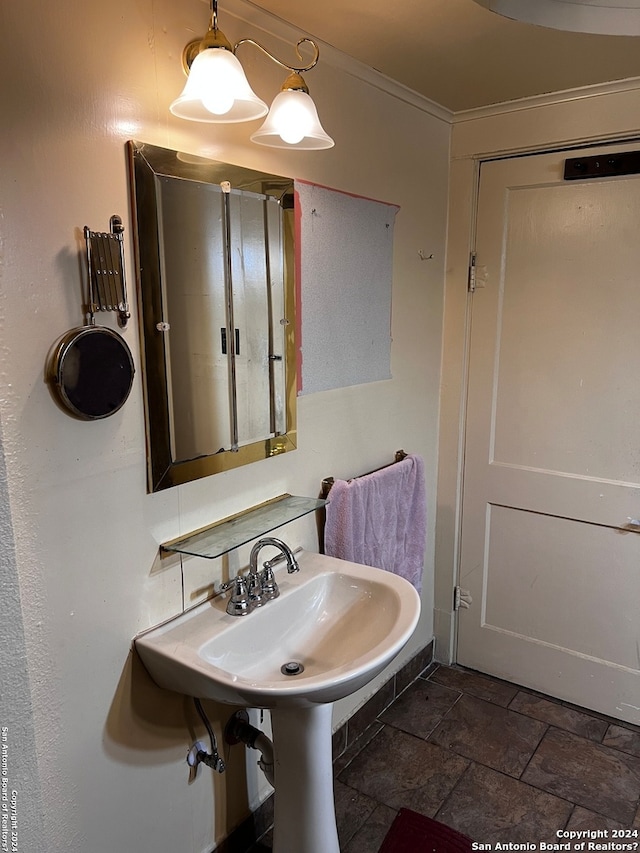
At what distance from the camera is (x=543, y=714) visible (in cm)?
231

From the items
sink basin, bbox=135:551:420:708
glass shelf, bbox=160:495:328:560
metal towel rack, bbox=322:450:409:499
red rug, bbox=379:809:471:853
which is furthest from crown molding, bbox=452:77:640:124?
red rug, bbox=379:809:471:853

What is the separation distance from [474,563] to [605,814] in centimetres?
93

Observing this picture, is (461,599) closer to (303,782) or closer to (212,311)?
A: (303,782)

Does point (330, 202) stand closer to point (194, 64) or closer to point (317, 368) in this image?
point (317, 368)

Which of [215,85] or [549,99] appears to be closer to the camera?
[215,85]

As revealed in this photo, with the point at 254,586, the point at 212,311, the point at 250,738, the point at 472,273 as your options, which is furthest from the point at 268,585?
the point at 472,273

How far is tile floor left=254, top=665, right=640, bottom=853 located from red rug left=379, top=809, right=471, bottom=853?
0.03 m

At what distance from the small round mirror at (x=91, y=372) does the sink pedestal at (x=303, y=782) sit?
0.83m

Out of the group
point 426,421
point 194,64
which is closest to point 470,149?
point 426,421

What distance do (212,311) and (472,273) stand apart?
1.29m

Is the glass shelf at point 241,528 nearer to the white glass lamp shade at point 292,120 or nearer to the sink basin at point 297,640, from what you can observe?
the sink basin at point 297,640

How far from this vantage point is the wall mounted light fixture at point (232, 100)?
1.15m

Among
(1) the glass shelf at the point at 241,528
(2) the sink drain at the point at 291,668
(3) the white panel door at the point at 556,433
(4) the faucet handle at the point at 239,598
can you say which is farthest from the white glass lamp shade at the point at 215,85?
(3) the white panel door at the point at 556,433

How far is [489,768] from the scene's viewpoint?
2.04m
